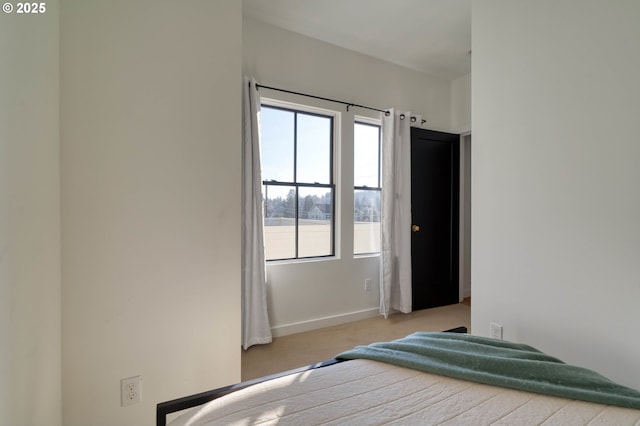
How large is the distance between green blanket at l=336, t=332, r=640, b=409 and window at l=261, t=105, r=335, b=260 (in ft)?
6.19

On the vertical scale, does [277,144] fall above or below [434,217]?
above

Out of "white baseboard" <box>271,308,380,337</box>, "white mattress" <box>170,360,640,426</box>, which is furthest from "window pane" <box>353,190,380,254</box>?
"white mattress" <box>170,360,640,426</box>

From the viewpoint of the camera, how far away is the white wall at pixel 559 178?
4.99ft

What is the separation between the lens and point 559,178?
1.76m

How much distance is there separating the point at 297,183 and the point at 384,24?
1.76 metres

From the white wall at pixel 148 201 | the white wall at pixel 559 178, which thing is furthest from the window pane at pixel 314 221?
the white wall at pixel 559 178

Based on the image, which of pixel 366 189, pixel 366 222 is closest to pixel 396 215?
pixel 366 222

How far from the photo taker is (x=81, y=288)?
1.45m

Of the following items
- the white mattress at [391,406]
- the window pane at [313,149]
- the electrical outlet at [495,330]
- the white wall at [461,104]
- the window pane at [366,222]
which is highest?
the white wall at [461,104]

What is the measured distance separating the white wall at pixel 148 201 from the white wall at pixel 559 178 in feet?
5.55

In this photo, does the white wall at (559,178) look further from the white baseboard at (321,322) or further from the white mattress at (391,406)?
the white baseboard at (321,322)

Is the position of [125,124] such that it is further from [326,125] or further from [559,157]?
[559,157]

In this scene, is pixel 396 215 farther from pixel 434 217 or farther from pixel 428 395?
pixel 428 395

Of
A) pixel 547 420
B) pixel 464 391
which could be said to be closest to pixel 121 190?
pixel 464 391
